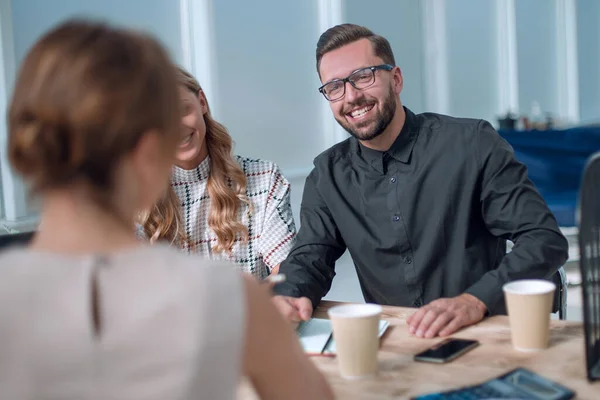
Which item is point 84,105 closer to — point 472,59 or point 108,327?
point 108,327

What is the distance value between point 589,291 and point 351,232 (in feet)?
3.35

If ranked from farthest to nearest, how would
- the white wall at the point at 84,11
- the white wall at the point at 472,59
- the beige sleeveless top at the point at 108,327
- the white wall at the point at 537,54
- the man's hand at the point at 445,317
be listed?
the white wall at the point at 537,54
the white wall at the point at 472,59
the white wall at the point at 84,11
the man's hand at the point at 445,317
the beige sleeveless top at the point at 108,327

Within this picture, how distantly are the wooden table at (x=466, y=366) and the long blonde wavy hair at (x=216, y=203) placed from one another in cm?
76

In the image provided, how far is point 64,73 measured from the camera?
2.13 feet

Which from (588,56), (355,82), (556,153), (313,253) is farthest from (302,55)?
(588,56)

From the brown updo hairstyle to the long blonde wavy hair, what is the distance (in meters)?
1.23

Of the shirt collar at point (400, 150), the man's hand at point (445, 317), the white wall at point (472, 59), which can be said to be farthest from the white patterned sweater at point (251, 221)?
the white wall at point (472, 59)

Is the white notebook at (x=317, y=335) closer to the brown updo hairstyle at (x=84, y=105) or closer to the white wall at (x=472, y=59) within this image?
the brown updo hairstyle at (x=84, y=105)

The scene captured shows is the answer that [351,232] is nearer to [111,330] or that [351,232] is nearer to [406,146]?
[406,146]

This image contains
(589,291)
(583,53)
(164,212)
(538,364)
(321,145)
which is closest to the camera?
(589,291)

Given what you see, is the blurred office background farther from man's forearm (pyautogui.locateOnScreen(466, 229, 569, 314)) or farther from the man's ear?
man's forearm (pyautogui.locateOnScreen(466, 229, 569, 314))

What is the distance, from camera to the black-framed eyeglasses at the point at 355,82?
2.05 metres

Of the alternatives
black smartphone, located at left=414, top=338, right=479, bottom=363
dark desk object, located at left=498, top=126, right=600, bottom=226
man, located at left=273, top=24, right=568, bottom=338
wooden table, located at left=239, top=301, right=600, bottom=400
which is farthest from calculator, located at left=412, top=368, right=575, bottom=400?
dark desk object, located at left=498, top=126, right=600, bottom=226

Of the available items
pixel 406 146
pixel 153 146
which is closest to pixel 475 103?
pixel 406 146
